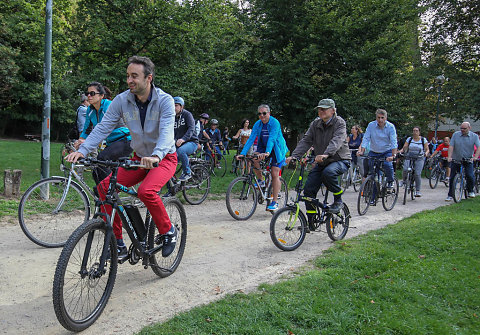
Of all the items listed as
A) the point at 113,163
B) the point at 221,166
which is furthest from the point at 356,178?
the point at 113,163

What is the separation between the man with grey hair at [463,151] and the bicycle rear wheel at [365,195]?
3325mm

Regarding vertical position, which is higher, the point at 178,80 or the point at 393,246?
the point at 178,80

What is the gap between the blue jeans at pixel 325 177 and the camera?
5.77 m

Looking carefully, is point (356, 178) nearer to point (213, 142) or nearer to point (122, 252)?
point (213, 142)

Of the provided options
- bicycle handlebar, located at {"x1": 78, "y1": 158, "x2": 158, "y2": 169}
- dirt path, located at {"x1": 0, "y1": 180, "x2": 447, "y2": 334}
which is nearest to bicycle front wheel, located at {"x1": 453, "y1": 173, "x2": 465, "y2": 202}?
dirt path, located at {"x1": 0, "y1": 180, "x2": 447, "y2": 334}

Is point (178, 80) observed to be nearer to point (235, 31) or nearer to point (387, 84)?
point (235, 31)

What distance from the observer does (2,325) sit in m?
3.10

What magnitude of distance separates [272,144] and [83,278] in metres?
5.04

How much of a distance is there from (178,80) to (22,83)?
79.7 ft

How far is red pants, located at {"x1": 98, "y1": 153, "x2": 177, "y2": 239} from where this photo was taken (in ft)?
12.0

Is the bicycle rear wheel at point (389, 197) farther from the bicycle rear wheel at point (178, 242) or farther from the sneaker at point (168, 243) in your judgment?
the sneaker at point (168, 243)

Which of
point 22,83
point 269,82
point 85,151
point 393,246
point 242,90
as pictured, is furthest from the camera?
point 22,83

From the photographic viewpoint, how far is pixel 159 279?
423 centimetres

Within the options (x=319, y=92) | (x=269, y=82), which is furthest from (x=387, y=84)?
(x=269, y=82)
